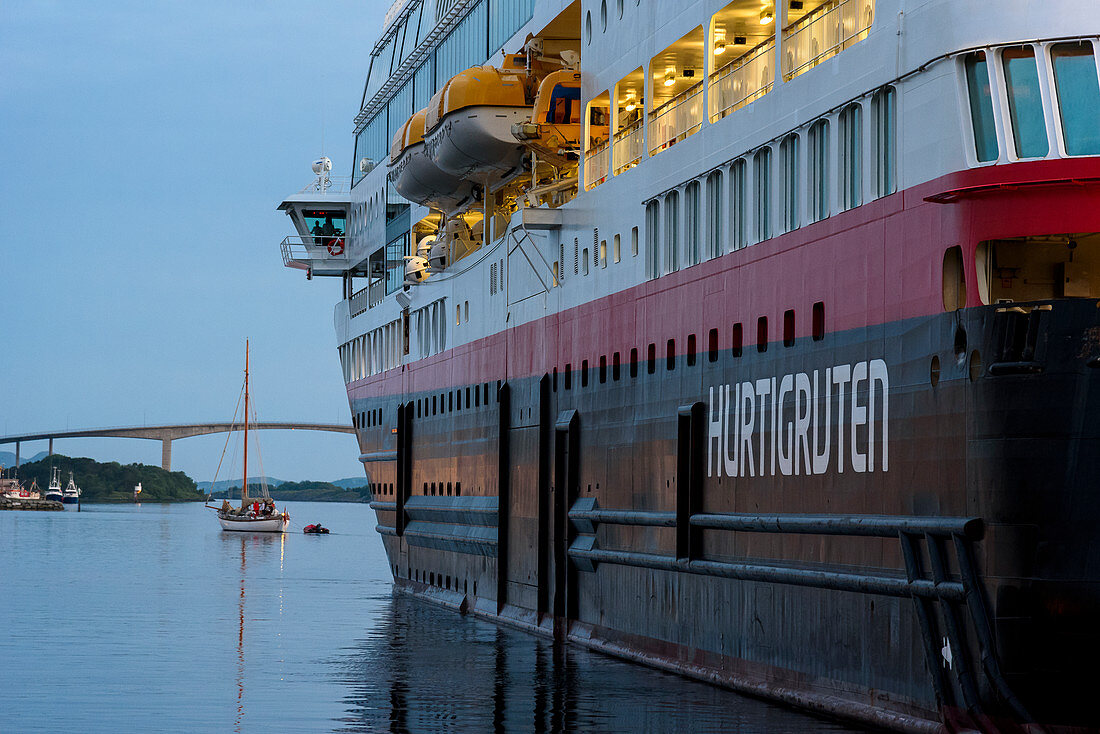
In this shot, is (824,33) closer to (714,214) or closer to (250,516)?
(714,214)

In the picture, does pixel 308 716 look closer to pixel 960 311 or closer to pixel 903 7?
pixel 960 311

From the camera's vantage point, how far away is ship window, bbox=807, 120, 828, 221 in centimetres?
1530

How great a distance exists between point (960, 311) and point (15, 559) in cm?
5231

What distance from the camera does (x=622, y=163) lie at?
22016 millimetres

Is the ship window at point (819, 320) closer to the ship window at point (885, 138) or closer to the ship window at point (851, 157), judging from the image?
the ship window at point (851, 157)

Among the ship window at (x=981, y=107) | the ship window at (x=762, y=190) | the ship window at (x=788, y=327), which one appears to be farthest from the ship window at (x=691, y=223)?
the ship window at (x=981, y=107)

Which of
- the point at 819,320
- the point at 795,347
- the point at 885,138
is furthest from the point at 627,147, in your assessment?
the point at 885,138

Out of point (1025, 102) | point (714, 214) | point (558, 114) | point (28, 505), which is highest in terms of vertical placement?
point (558, 114)

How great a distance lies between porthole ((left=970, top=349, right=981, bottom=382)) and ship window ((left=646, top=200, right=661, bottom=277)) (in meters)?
7.85

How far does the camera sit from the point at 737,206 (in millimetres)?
17547

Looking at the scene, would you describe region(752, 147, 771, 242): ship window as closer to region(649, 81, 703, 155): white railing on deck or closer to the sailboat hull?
region(649, 81, 703, 155): white railing on deck

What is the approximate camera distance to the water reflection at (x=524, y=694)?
15578mm

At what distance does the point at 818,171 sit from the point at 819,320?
1539 mm

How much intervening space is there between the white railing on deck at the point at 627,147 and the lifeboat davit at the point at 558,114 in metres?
2.47
